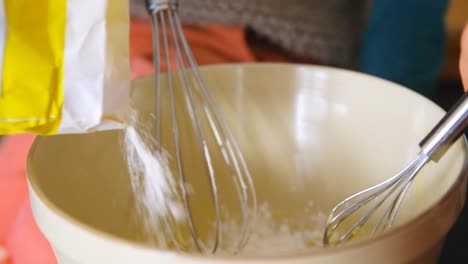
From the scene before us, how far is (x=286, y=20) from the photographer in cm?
65

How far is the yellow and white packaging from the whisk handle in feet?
0.58

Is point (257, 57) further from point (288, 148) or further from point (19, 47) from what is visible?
point (19, 47)

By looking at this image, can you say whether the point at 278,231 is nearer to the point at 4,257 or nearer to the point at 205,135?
the point at 205,135

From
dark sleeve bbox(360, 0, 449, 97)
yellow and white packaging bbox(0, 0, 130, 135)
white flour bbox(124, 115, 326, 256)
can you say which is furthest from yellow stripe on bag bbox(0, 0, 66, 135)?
dark sleeve bbox(360, 0, 449, 97)

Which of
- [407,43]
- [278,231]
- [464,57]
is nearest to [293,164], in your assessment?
[278,231]

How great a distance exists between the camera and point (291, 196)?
468 millimetres

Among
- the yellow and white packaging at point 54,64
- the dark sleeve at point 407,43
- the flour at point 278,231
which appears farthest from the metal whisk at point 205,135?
the dark sleeve at point 407,43

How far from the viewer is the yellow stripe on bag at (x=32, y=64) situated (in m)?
0.27

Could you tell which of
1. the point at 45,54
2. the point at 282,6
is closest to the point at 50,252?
the point at 45,54

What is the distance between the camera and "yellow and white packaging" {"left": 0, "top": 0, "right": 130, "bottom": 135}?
0.27m

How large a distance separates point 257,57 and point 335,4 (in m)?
0.19

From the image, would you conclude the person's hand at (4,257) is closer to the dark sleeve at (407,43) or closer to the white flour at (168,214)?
the white flour at (168,214)

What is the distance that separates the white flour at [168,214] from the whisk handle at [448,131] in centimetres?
13

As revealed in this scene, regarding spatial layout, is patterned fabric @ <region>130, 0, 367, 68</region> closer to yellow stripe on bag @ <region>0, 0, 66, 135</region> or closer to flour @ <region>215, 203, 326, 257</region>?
flour @ <region>215, 203, 326, 257</region>
